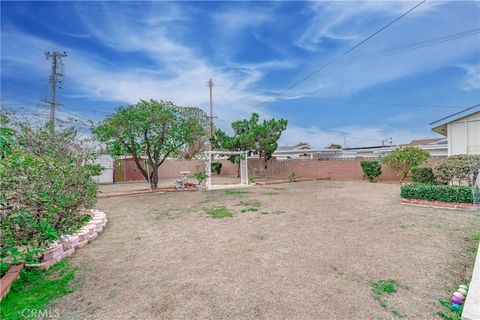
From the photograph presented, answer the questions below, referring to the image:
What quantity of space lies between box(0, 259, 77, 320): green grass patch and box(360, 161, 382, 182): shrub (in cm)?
1454

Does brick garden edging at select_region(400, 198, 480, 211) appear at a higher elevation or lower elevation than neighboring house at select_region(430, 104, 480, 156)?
lower

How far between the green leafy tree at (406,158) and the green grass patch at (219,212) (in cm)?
954

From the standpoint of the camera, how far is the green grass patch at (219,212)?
6.20 metres

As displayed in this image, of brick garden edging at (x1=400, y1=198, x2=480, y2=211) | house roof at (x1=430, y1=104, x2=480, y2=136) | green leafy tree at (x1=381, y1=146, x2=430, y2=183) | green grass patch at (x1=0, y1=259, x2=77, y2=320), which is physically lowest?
green grass patch at (x1=0, y1=259, x2=77, y2=320)

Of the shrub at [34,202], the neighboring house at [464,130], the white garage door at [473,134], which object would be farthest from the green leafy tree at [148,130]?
the white garage door at [473,134]

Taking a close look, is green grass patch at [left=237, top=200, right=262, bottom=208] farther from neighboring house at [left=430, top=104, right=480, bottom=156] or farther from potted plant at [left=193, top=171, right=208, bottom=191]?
neighboring house at [left=430, top=104, right=480, bottom=156]

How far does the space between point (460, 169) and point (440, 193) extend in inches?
45.1

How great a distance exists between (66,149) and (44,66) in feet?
49.0

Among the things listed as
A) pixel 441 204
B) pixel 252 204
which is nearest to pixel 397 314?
pixel 252 204

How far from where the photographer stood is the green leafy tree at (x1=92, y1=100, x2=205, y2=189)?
32.5ft

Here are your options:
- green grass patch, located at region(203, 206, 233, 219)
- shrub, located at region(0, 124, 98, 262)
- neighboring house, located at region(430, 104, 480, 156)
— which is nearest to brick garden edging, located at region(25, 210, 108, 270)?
shrub, located at region(0, 124, 98, 262)

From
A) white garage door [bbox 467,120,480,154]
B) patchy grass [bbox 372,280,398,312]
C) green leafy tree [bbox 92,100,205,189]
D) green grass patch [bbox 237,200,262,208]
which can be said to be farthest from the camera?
green leafy tree [bbox 92,100,205,189]

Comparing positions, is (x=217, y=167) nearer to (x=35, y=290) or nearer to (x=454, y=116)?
(x=454, y=116)

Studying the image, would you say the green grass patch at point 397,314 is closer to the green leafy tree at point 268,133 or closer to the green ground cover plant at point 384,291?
the green ground cover plant at point 384,291
